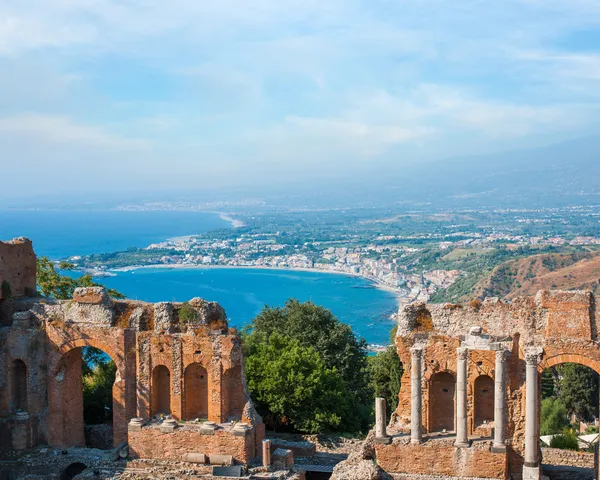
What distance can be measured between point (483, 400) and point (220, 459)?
879 centimetres

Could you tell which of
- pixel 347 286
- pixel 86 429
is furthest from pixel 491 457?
pixel 347 286

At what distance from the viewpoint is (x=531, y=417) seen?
20.5 m

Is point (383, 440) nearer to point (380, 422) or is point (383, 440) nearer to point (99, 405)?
point (380, 422)

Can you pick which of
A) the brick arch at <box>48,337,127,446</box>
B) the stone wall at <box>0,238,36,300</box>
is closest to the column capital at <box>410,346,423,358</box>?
the brick arch at <box>48,337,127,446</box>

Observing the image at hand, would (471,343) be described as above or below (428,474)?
above

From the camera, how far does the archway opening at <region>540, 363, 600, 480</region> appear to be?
24.6 meters

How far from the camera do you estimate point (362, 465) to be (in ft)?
69.8

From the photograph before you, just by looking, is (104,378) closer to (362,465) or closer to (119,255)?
(362,465)

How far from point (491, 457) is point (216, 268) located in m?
141

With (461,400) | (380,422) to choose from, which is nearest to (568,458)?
(461,400)

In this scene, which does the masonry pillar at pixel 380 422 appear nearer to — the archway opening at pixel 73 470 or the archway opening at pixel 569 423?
the archway opening at pixel 569 423

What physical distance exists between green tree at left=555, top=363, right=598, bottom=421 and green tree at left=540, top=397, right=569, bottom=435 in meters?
2.34

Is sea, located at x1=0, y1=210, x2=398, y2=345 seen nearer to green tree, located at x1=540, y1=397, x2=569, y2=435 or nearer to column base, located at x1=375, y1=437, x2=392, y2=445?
green tree, located at x1=540, y1=397, x2=569, y2=435

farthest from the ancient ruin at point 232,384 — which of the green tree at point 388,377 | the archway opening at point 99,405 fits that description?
the green tree at point 388,377
